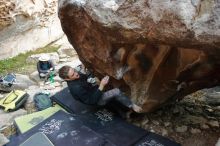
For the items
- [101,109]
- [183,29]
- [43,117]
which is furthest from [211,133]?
[43,117]

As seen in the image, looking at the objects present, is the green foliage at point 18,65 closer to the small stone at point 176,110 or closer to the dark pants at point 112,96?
the dark pants at point 112,96

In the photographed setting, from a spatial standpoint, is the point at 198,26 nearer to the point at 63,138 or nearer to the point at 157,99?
the point at 157,99

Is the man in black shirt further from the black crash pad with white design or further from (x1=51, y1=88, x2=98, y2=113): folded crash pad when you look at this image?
(x1=51, y1=88, x2=98, y2=113): folded crash pad

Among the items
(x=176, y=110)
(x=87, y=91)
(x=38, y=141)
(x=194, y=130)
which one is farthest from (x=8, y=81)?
(x=194, y=130)

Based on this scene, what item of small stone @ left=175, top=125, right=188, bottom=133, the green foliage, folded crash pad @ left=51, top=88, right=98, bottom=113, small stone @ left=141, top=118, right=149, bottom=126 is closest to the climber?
the green foliage

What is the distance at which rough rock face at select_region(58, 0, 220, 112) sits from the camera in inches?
131

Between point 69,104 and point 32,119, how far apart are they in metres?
0.67

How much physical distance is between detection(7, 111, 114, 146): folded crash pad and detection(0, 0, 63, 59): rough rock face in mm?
4533

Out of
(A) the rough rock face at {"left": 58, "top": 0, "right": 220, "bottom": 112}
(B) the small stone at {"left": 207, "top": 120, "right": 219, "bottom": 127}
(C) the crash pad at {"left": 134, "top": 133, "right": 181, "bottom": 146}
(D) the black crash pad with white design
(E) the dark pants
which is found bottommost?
(D) the black crash pad with white design

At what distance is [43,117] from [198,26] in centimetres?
364

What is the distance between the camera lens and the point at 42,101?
6.70 meters

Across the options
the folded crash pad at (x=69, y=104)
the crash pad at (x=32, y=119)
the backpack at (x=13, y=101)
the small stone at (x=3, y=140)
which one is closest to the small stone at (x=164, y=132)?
the folded crash pad at (x=69, y=104)

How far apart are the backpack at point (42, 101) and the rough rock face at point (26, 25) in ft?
10.9

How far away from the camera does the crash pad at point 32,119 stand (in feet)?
19.3
